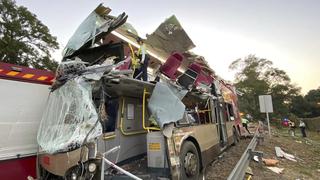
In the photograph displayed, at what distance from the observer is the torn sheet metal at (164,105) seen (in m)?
4.63

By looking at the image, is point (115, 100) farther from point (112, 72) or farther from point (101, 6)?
point (101, 6)

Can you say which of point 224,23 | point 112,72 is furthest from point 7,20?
point 112,72

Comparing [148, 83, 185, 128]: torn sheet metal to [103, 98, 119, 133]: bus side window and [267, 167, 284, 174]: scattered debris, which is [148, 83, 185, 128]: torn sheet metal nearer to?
[103, 98, 119, 133]: bus side window

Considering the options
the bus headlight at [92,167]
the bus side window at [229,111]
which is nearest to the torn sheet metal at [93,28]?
the bus headlight at [92,167]

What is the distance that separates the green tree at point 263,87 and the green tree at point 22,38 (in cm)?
3582

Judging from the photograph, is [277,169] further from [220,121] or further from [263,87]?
[263,87]

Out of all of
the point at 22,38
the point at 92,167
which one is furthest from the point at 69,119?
the point at 22,38

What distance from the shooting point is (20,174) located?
4438mm

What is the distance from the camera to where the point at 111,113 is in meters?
4.96

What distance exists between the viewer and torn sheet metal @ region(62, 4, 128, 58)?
4789 mm

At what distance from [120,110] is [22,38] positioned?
90.6 feet

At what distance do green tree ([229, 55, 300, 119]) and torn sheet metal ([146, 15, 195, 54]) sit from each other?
44.3 meters

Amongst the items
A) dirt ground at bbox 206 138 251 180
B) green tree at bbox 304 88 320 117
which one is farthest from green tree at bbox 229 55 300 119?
dirt ground at bbox 206 138 251 180

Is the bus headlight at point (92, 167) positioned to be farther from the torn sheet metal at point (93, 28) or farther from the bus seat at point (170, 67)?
the bus seat at point (170, 67)
